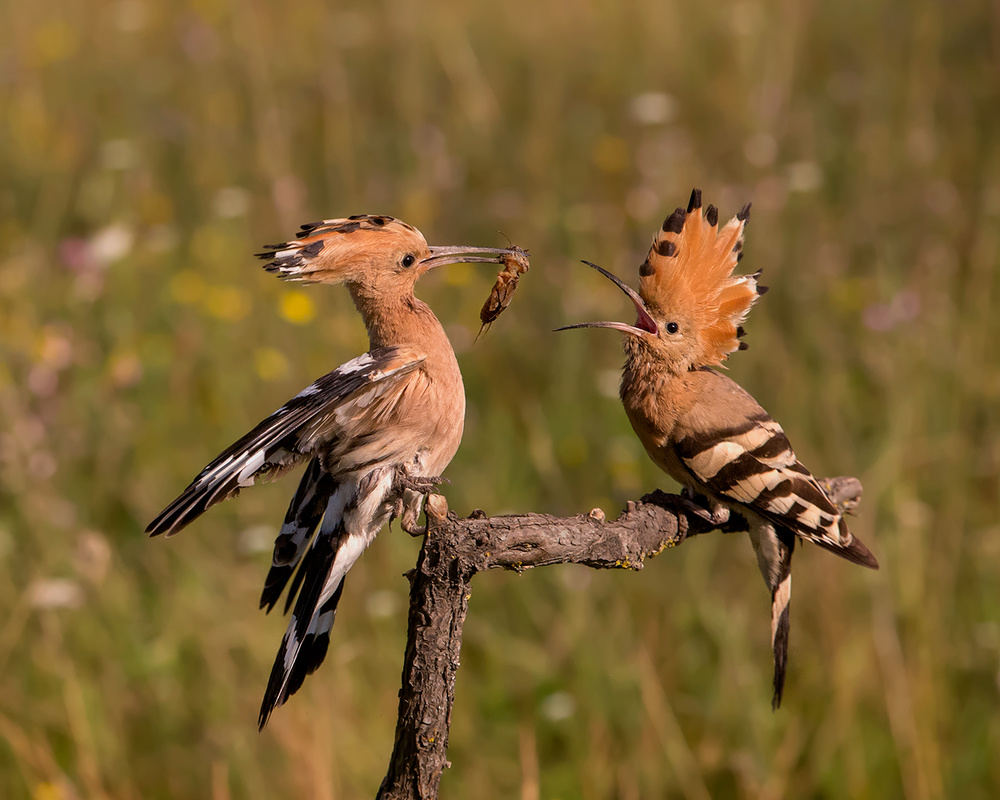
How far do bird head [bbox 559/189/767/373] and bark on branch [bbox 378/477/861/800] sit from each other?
1.73ft

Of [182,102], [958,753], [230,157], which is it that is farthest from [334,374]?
[182,102]

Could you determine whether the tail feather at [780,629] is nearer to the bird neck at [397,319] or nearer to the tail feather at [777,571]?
the tail feather at [777,571]

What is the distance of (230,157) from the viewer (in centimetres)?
580

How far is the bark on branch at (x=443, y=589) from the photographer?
1735 millimetres

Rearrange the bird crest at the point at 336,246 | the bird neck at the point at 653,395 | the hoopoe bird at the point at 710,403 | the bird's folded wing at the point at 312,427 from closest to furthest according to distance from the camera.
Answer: the bird's folded wing at the point at 312,427, the bird crest at the point at 336,246, the hoopoe bird at the point at 710,403, the bird neck at the point at 653,395

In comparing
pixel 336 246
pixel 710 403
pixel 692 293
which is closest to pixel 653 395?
pixel 710 403

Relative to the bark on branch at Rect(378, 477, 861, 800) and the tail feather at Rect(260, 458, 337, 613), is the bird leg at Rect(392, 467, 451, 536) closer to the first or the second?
the tail feather at Rect(260, 458, 337, 613)

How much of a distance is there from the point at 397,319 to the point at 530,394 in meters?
2.16

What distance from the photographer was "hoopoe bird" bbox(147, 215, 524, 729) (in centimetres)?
215

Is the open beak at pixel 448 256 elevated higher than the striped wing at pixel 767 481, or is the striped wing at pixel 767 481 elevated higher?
the open beak at pixel 448 256

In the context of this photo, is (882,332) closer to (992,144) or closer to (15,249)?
(992,144)

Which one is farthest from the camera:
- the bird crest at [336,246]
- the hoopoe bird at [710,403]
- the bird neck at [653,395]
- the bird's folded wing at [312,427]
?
the bird neck at [653,395]

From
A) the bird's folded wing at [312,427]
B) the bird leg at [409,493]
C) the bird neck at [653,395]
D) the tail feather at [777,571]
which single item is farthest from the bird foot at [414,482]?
the tail feather at [777,571]

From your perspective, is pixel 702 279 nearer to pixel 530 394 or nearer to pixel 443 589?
pixel 443 589
